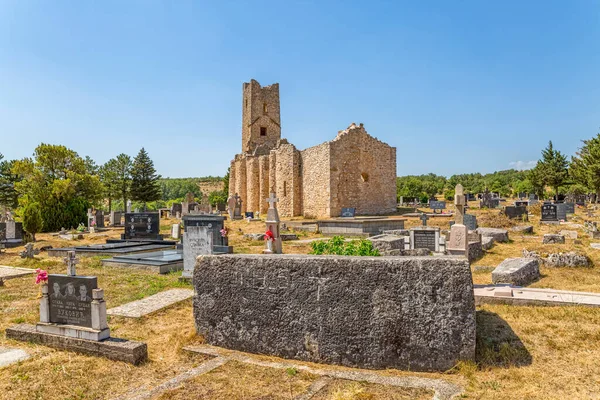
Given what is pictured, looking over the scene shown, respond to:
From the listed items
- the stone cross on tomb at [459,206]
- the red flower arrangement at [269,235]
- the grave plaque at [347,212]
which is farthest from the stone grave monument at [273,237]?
the grave plaque at [347,212]

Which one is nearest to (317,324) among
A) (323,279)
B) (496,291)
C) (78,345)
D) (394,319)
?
(323,279)

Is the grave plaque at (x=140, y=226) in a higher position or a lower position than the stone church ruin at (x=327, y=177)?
lower

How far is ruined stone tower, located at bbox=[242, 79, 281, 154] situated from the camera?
1596 inches

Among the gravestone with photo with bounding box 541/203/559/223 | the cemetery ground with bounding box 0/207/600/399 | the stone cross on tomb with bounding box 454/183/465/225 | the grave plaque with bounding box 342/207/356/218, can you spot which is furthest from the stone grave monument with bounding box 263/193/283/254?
the gravestone with photo with bounding box 541/203/559/223

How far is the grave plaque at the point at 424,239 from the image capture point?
1219cm

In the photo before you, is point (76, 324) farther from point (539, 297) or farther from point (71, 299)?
point (539, 297)

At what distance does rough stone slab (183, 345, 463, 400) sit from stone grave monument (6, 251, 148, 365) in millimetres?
849

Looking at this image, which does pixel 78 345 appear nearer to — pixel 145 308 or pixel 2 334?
pixel 2 334

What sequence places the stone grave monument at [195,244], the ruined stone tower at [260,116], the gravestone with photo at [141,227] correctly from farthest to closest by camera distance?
the ruined stone tower at [260,116], the gravestone with photo at [141,227], the stone grave monument at [195,244]

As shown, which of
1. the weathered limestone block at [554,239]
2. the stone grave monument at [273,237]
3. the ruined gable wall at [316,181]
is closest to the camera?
the stone grave monument at [273,237]

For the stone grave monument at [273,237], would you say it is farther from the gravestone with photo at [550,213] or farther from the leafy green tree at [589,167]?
the leafy green tree at [589,167]

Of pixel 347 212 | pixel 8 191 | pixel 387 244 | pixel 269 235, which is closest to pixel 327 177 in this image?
pixel 347 212

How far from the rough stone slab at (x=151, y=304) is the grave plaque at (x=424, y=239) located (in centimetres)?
710

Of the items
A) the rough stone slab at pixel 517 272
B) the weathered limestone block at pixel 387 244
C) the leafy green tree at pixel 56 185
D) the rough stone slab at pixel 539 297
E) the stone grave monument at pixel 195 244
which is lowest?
the rough stone slab at pixel 539 297
